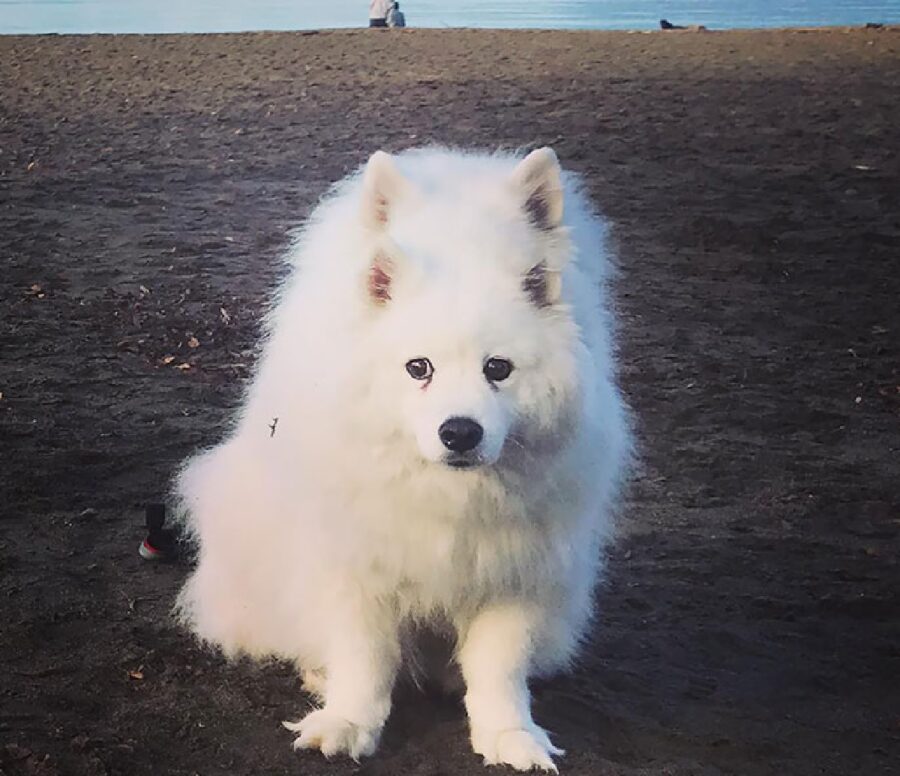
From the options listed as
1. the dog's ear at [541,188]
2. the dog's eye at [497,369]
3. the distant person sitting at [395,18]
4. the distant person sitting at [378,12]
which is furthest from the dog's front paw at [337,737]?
the distant person sitting at [395,18]

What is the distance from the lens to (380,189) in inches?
78.9

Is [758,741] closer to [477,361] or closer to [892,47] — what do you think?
[477,361]

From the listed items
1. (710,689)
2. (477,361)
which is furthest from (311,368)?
(710,689)

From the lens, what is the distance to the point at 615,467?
227 centimetres

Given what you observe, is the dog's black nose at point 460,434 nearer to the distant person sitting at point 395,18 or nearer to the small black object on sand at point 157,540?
the small black object on sand at point 157,540

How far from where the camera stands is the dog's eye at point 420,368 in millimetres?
1911

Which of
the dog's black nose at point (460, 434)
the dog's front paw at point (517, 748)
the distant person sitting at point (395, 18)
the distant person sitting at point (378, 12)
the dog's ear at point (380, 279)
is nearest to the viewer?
the dog's black nose at point (460, 434)

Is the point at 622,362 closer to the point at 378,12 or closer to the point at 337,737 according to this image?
the point at 337,737

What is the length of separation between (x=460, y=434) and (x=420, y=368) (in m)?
0.13

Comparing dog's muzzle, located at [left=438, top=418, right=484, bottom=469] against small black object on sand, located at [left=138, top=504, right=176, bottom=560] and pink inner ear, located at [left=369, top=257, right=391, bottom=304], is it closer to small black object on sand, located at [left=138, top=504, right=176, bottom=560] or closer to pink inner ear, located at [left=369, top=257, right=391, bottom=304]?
pink inner ear, located at [left=369, top=257, right=391, bottom=304]

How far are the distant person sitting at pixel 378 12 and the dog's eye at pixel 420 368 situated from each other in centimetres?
818

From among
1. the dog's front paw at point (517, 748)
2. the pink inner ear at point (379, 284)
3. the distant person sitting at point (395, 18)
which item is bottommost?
the dog's front paw at point (517, 748)

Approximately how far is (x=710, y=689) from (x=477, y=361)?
1.01 metres

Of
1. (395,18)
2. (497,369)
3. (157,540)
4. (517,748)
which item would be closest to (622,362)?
(157,540)
